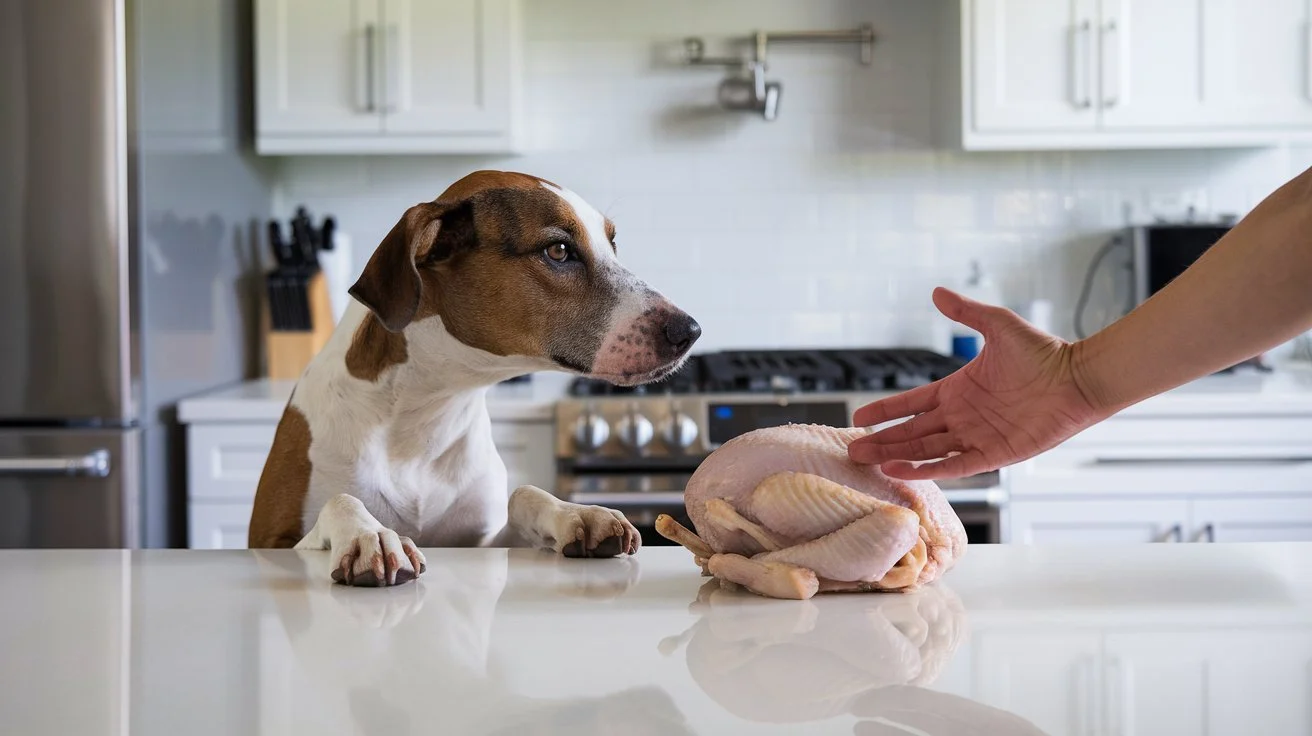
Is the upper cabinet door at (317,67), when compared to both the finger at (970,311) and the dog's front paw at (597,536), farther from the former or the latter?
the finger at (970,311)

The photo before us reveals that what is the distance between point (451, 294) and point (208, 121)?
1.82m

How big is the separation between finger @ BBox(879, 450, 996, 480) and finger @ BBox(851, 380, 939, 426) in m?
0.06

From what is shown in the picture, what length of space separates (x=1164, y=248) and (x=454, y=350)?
2524 millimetres

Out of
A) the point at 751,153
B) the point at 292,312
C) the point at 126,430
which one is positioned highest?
the point at 751,153

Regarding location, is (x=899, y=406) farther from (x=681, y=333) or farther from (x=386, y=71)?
(x=386, y=71)

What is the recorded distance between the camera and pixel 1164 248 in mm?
3365

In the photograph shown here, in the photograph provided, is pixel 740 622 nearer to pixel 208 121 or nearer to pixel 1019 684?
pixel 1019 684

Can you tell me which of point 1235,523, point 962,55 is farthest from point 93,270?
point 1235,523

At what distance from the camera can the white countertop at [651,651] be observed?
633mm

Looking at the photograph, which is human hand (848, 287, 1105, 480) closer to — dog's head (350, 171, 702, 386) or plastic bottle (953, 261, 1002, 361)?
dog's head (350, 171, 702, 386)

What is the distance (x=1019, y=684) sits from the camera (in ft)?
2.22

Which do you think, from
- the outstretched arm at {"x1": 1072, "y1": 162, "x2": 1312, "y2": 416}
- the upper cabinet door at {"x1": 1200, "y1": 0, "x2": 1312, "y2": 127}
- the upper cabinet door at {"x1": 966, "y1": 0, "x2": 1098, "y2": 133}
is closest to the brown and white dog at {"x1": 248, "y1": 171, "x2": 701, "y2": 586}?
the outstretched arm at {"x1": 1072, "y1": 162, "x2": 1312, "y2": 416}

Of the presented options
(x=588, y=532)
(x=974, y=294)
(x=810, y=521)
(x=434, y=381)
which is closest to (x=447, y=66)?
(x=974, y=294)

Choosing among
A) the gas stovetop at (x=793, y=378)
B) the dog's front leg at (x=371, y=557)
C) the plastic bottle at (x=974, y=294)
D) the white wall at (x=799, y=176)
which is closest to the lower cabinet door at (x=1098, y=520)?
the gas stovetop at (x=793, y=378)
